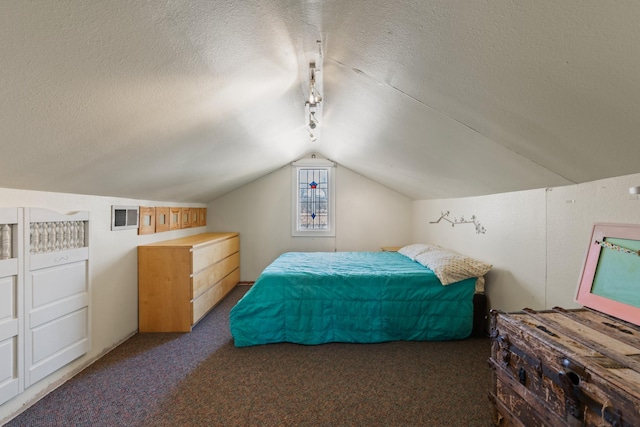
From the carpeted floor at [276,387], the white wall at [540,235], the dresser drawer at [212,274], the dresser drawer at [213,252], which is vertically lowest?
the carpeted floor at [276,387]

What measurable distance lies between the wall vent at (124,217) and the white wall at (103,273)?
43 millimetres

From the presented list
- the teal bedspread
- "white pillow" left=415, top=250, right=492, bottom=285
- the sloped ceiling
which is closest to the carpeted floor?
the teal bedspread

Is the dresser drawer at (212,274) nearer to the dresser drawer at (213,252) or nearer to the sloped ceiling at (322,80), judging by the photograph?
the dresser drawer at (213,252)

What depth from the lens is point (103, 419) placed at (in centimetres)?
164

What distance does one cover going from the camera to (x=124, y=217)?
2.66m

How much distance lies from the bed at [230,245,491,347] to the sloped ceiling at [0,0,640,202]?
111 cm

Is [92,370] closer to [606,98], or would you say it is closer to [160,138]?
[160,138]

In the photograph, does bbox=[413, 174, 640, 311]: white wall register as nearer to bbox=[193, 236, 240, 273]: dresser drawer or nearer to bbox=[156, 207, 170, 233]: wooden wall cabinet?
bbox=[193, 236, 240, 273]: dresser drawer

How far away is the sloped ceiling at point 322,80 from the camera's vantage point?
900 mm

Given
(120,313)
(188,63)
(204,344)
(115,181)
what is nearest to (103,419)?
(204,344)

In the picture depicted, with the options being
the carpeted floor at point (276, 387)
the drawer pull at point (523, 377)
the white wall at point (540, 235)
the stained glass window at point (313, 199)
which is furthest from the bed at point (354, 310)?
the stained glass window at point (313, 199)

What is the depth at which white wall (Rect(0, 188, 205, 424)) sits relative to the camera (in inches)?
72.3

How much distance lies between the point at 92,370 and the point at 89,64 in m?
2.23

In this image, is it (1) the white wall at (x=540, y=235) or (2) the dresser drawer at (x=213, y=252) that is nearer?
(1) the white wall at (x=540, y=235)
